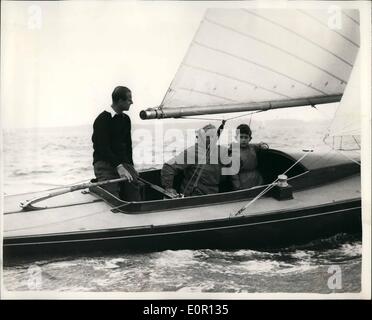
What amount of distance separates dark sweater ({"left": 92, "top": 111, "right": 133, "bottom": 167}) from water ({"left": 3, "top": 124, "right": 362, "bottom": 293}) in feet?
0.71

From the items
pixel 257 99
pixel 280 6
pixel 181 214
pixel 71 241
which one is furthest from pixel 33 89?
pixel 280 6

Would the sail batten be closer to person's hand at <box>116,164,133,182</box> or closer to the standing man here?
the standing man

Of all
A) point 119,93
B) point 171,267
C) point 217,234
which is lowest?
point 171,267

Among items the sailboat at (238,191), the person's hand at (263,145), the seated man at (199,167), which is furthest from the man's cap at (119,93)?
the person's hand at (263,145)

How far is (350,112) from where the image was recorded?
277 centimetres

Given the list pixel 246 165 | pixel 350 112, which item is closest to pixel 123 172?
pixel 246 165

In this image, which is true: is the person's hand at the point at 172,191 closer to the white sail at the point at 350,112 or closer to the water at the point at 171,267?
the water at the point at 171,267

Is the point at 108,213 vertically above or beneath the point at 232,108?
beneath

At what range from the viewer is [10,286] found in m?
2.66

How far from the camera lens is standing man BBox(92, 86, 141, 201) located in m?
2.67

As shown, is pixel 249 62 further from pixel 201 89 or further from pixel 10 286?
pixel 10 286

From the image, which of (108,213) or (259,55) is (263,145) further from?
(108,213)

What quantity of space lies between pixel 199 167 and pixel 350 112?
1080 mm

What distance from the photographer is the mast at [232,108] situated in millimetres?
2594
